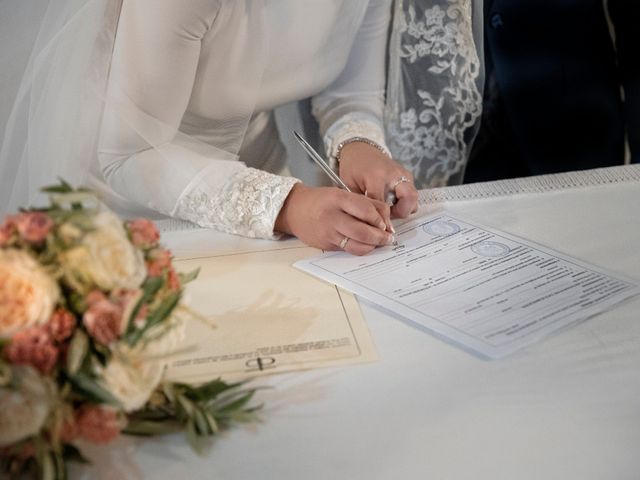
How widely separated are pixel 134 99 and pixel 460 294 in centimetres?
50

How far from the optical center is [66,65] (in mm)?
978

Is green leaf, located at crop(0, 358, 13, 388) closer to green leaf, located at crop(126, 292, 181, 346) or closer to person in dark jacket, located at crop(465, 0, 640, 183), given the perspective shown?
green leaf, located at crop(126, 292, 181, 346)

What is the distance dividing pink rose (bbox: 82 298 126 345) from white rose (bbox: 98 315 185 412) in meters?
0.01

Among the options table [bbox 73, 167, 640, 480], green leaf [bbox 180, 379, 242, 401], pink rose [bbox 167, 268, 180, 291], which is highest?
pink rose [bbox 167, 268, 180, 291]

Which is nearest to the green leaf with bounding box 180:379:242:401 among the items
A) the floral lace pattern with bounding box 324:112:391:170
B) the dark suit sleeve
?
the floral lace pattern with bounding box 324:112:391:170

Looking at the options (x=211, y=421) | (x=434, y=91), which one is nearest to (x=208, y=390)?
(x=211, y=421)

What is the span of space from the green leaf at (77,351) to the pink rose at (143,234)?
84 millimetres

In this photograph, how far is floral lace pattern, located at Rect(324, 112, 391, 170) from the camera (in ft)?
4.06

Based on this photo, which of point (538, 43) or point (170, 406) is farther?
point (538, 43)

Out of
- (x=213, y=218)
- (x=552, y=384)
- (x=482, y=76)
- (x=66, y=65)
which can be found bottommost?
(x=552, y=384)

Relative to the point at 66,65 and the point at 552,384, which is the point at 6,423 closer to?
the point at 552,384

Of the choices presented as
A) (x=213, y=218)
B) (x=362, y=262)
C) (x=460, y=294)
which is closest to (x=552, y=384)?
(x=460, y=294)

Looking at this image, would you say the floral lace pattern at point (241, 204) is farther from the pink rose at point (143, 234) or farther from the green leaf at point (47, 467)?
the green leaf at point (47, 467)

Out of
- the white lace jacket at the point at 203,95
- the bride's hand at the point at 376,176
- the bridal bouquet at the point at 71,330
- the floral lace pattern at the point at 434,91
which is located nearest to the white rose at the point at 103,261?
the bridal bouquet at the point at 71,330
